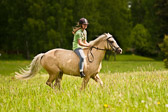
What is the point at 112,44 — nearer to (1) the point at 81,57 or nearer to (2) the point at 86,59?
(2) the point at 86,59

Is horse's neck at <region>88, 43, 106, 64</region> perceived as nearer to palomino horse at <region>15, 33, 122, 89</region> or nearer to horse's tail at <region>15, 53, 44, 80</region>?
palomino horse at <region>15, 33, 122, 89</region>

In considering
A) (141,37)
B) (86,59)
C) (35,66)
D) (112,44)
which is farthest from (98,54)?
(141,37)

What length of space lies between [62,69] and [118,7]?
40.6m

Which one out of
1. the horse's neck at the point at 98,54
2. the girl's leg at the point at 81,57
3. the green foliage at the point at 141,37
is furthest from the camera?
the green foliage at the point at 141,37

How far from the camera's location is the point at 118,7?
153 ft

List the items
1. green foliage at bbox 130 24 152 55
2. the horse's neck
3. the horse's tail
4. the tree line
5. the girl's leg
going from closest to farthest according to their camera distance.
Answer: the girl's leg < the horse's neck < the horse's tail < the tree line < green foliage at bbox 130 24 152 55

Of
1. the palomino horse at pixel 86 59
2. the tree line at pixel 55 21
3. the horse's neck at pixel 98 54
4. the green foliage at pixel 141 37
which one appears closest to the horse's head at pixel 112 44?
the palomino horse at pixel 86 59

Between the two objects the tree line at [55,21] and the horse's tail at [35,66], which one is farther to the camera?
the tree line at [55,21]

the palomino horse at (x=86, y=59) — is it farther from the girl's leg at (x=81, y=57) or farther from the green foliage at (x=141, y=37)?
the green foliage at (x=141, y=37)

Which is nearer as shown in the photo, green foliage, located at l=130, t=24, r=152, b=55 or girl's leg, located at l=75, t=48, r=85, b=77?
girl's leg, located at l=75, t=48, r=85, b=77

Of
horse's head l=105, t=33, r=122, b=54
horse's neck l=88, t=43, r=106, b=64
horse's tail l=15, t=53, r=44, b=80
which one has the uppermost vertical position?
horse's head l=105, t=33, r=122, b=54

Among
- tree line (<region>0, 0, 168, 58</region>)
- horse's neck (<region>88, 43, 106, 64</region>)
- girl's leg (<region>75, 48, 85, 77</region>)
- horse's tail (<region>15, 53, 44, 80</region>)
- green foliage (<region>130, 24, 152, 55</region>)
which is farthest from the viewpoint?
green foliage (<region>130, 24, 152, 55</region>)

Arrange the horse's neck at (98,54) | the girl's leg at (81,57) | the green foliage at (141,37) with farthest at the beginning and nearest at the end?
the green foliage at (141,37)
the horse's neck at (98,54)
the girl's leg at (81,57)

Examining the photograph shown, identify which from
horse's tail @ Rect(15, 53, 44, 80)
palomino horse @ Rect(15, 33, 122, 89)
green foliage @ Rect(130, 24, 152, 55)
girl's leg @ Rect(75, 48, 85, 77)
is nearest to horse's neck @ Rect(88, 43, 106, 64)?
palomino horse @ Rect(15, 33, 122, 89)
